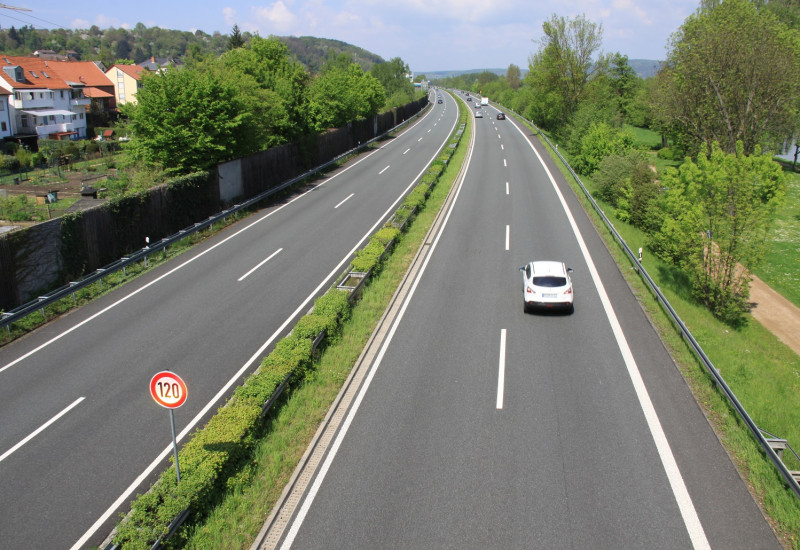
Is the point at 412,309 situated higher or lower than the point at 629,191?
lower

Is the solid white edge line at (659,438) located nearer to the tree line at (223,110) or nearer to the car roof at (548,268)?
the car roof at (548,268)

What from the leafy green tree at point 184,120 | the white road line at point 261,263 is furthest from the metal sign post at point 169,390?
the leafy green tree at point 184,120

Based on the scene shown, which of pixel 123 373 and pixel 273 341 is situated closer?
pixel 123 373

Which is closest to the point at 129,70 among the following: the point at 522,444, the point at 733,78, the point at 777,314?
the point at 733,78

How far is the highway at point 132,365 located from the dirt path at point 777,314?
57.9 feet

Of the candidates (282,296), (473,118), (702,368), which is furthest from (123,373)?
(473,118)

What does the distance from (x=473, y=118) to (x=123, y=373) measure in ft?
261

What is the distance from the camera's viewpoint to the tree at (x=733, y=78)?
3541cm

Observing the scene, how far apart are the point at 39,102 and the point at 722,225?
87413mm

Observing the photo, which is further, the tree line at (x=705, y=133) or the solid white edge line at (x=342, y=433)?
the tree line at (x=705, y=133)

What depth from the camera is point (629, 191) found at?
30078 millimetres

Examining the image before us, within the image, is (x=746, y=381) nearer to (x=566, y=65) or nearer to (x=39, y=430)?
(x=39, y=430)

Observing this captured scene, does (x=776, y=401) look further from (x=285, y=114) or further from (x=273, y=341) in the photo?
(x=285, y=114)

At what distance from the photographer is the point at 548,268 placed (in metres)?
18.3
